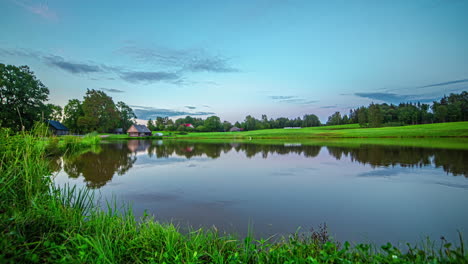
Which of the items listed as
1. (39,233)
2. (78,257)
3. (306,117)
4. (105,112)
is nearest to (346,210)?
(78,257)

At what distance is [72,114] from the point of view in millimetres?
69812

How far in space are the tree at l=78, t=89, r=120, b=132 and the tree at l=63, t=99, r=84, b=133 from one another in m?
4.63

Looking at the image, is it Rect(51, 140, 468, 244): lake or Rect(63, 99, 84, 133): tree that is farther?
Rect(63, 99, 84, 133): tree

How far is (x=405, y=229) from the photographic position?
13.7ft

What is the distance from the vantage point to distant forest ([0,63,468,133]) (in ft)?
92.1

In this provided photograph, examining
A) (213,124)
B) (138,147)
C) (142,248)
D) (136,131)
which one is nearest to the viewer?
(142,248)

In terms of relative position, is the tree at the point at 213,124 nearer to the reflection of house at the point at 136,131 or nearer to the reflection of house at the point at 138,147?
the reflection of house at the point at 136,131

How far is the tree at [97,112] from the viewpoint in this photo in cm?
6431

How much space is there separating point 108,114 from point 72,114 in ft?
40.0

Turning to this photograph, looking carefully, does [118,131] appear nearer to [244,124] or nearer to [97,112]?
[97,112]

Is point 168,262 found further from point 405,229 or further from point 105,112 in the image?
point 105,112

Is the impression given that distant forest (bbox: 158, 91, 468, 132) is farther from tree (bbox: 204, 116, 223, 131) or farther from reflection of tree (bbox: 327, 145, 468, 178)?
reflection of tree (bbox: 327, 145, 468, 178)

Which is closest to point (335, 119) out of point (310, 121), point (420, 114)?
point (310, 121)

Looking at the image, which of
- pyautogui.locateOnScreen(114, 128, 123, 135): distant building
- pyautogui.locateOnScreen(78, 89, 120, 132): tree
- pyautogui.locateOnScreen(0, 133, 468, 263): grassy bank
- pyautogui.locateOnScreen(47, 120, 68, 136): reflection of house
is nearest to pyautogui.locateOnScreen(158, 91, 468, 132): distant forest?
pyautogui.locateOnScreen(114, 128, 123, 135): distant building
